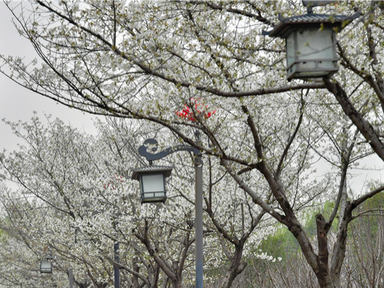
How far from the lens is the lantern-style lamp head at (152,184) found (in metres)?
8.05

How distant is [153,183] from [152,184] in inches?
0.8

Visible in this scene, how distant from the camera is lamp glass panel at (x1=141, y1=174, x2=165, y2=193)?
809cm

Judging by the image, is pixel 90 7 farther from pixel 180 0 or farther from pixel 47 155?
pixel 47 155

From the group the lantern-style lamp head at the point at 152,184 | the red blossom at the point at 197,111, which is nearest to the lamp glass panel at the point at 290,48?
the red blossom at the point at 197,111

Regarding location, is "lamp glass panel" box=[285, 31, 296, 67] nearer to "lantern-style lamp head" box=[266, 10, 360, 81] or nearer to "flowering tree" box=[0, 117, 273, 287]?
"lantern-style lamp head" box=[266, 10, 360, 81]

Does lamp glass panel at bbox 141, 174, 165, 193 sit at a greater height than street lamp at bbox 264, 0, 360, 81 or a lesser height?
greater

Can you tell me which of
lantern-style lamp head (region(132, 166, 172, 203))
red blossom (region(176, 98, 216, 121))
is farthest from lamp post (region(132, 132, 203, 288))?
red blossom (region(176, 98, 216, 121))

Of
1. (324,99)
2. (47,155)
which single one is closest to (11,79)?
(324,99)

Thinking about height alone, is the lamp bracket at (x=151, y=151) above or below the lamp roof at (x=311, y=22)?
above

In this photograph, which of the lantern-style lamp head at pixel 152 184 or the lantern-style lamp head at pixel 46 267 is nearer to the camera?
the lantern-style lamp head at pixel 152 184

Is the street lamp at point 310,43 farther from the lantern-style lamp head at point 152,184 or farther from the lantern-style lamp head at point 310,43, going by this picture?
the lantern-style lamp head at point 152,184

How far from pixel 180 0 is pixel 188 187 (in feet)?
20.9

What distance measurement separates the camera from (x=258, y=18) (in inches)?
261

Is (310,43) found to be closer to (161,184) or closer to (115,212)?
(161,184)
